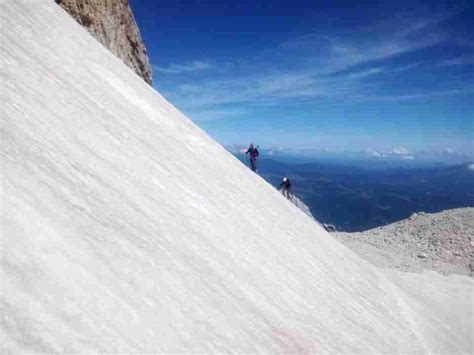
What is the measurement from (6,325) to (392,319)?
38.0 feet

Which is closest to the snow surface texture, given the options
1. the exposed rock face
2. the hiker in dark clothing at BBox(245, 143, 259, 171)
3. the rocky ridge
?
the exposed rock face

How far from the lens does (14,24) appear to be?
9438 millimetres

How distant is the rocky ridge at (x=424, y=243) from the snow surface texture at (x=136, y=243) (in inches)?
411

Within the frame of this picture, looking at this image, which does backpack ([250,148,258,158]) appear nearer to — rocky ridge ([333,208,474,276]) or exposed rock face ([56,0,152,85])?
rocky ridge ([333,208,474,276])

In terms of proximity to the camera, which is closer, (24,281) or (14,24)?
(24,281)

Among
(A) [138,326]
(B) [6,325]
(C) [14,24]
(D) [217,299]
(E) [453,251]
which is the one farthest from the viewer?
(E) [453,251]

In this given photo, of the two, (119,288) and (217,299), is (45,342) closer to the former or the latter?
(119,288)

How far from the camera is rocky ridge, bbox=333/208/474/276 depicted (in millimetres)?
24109

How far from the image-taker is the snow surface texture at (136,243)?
12.6ft

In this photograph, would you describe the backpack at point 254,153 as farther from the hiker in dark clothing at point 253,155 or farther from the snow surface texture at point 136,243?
the snow surface texture at point 136,243

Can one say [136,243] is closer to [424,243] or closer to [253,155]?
[253,155]

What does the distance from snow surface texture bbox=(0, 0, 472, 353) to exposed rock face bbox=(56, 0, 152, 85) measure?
28.6ft

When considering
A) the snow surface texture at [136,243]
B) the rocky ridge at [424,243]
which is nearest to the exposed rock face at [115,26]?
the snow surface texture at [136,243]

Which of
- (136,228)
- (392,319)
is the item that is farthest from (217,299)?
(392,319)
